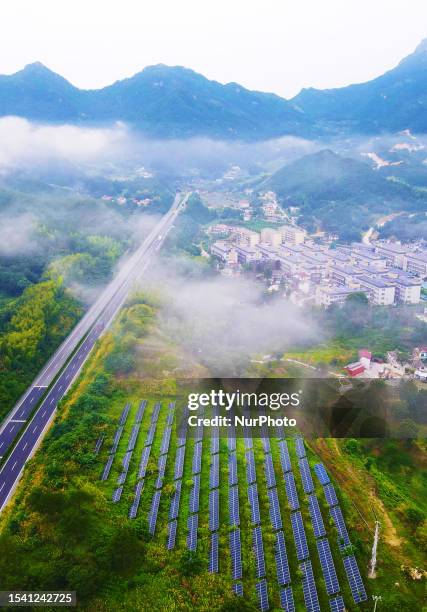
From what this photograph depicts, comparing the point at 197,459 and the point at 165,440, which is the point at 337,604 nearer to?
the point at 197,459

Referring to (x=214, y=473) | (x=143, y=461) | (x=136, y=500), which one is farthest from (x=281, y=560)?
(x=143, y=461)

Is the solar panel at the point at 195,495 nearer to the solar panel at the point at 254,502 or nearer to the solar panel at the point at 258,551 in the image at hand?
the solar panel at the point at 254,502

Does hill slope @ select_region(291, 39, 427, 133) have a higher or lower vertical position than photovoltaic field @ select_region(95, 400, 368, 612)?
higher

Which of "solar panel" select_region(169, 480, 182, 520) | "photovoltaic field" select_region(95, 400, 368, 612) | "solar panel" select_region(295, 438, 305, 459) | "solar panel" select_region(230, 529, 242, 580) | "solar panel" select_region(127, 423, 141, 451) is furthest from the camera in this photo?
"solar panel" select_region(127, 423, 141, 451)

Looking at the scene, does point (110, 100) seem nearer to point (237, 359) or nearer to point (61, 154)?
point (61, 154)

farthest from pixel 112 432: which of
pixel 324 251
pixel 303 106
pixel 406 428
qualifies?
pixel 303 106

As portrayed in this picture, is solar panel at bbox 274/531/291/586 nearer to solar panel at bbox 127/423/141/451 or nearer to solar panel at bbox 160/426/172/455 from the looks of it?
solar panel at bbox 160/426/172/455

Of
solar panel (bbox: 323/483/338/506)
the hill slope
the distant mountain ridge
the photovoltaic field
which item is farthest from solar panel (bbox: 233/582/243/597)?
the distant mountain ridge
